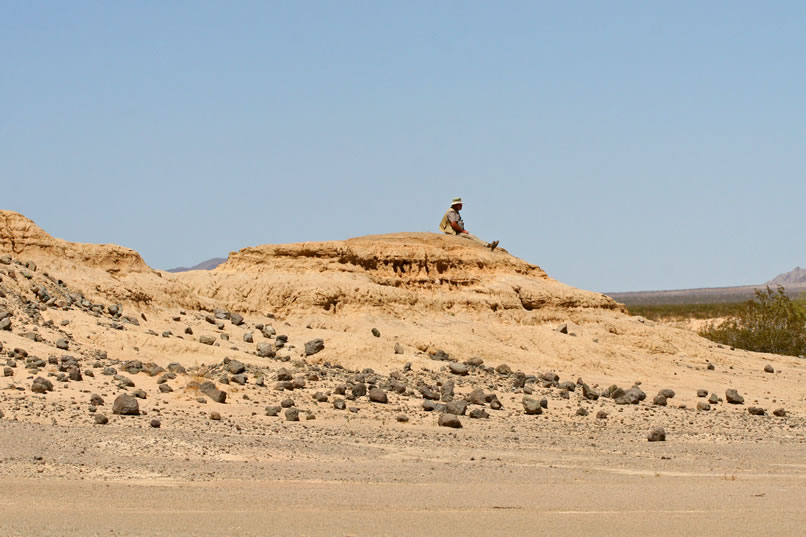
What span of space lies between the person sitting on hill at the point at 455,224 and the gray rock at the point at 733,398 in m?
8.65

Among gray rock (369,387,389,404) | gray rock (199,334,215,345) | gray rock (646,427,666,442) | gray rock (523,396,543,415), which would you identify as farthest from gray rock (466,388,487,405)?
gray rock (199,334,215,345)

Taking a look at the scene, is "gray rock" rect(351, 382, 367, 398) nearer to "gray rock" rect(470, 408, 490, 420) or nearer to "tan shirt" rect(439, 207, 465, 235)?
"gray rock" rect(470, 408, 490, 420)

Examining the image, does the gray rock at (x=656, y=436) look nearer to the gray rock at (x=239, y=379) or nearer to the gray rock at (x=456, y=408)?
the gray rock at (x=456, y=408)

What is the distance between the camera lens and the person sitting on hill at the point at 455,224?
25.3m

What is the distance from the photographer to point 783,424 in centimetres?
1555

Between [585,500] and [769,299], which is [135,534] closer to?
[585,500]

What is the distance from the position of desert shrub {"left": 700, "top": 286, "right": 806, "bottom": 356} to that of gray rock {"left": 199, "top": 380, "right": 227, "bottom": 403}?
2047 cm

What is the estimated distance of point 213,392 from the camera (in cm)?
1334

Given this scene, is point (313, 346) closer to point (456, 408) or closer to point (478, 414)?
point (456, 408)

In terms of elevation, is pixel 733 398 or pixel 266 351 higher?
pixel 266 351

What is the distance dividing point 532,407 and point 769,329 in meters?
18.2

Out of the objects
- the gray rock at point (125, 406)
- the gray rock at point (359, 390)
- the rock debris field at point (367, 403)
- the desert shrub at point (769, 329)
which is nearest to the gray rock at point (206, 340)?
the rock debris field at point (367, 403)

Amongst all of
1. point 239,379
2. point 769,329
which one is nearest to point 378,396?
point 239,379


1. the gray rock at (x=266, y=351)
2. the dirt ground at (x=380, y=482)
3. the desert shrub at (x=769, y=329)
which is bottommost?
the dirt ground at (x=380, y=482)
